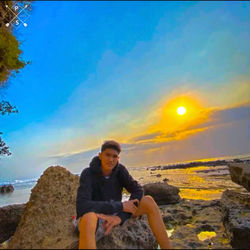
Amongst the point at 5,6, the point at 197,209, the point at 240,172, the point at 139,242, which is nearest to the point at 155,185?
the point at 197,209

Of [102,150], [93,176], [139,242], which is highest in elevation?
[102,150]

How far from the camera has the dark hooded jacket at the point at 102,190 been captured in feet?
10.3

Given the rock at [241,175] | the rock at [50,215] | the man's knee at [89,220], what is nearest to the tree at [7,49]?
the rock at [50,215]

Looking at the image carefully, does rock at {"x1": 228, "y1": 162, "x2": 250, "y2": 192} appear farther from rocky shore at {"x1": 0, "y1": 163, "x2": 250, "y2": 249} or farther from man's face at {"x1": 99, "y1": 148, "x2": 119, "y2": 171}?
man's face at {"x1": 99, "y1": 148, "x2": 119, "y2": 171}

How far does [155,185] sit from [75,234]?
5671 millimetres

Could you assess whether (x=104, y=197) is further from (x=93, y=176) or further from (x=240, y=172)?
(x=240, y=172)

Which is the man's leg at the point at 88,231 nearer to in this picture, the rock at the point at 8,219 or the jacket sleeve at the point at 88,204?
the jacket sleeve at the point at 88,204

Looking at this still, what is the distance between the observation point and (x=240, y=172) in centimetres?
723

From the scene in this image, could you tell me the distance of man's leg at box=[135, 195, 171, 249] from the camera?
3.18 meters

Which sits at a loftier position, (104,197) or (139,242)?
(104,197)

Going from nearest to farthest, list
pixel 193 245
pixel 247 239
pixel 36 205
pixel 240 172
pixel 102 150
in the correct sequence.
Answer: pixel 102 150
pixel 193 245
pixel 247 239
pixel 36 205
pixel 240 172

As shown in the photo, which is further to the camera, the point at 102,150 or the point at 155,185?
the point at 155,185

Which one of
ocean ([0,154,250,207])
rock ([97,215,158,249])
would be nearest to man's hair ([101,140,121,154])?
rock ([97,215,158,249])

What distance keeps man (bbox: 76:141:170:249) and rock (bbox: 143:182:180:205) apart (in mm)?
5109
